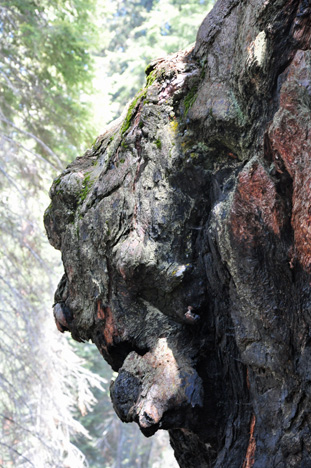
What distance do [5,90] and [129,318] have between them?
694 centimetres

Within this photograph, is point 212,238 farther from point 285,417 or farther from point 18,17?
point 18,17

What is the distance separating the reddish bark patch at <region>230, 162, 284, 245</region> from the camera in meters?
1.88

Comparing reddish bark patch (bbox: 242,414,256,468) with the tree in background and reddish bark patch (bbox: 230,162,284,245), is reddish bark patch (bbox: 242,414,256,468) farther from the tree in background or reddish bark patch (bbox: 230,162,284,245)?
the tree in background

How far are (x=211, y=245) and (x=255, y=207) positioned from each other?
0.39 meters

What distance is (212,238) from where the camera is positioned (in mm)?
2225

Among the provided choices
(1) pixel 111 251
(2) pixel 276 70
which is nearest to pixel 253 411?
(1) pixel 111 251

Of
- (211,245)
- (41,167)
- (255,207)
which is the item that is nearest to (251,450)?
(211,245)

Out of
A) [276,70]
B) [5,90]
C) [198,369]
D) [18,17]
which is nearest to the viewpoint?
[276,70]

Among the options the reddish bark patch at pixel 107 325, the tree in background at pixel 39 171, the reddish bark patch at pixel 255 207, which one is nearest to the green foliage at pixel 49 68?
the tree in background at pixel 39 171

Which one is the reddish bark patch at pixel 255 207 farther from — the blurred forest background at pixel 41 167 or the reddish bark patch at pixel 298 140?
the blurred forest background at pixel 41 167

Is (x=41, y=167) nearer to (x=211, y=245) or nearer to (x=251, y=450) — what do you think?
(x=211, y=245)

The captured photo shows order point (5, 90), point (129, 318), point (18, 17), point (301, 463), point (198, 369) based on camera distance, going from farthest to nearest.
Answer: point (5, 90)
point (18, 17)
point (129, 318)
point (198, 369)
point (301, 463)

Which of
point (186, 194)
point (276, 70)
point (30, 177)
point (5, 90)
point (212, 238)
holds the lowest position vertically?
point (212, 238)

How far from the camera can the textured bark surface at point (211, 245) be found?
1.83 m
